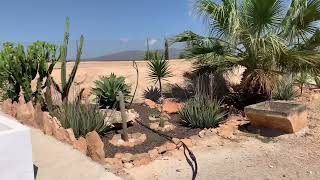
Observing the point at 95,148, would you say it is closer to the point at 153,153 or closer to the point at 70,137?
the point at 70,137

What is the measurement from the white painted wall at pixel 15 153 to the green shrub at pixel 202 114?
421cm

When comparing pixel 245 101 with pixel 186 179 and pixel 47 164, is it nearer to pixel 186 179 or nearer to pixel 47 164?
pixel 186 179

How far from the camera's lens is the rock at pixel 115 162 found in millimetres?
6104

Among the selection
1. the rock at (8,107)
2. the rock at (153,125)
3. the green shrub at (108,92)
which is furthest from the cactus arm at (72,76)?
the rock at (153,125)

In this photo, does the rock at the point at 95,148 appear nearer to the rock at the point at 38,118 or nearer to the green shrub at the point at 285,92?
the rock at the point at 38,118

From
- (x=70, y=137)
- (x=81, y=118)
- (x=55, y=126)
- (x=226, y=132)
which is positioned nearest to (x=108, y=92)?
(x=81, y=118)

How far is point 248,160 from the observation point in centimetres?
652

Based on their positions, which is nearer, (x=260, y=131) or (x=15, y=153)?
(x=15, y=153)

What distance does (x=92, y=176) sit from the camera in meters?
5.21

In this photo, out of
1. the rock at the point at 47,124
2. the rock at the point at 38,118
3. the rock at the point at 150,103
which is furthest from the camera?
the rock at the point at 150,103

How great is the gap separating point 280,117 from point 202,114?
1.41 metres

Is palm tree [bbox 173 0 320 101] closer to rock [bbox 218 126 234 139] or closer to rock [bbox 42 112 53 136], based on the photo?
rock [bbox 218 126 234 139]

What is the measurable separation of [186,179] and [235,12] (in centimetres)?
481

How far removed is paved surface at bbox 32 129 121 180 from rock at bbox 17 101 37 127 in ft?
4.73
